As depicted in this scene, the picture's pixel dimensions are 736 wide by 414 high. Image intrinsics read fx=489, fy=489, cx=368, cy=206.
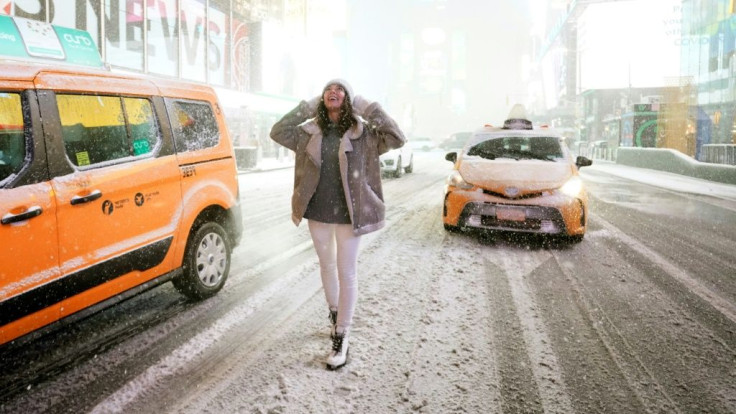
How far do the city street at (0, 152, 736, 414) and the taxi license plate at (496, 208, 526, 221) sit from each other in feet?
1.50

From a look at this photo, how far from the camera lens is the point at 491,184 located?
668cm

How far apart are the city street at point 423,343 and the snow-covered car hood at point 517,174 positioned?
2.98ft

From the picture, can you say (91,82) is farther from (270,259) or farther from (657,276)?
(657,276)

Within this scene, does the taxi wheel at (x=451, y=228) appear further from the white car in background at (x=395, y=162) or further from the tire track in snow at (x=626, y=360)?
the white car in background at (x=395, y=162)

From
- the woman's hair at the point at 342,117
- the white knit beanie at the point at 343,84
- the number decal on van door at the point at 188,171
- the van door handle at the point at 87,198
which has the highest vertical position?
the white knit beanie at the point at 343,84

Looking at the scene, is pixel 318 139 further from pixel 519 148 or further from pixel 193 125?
pixel 519 148

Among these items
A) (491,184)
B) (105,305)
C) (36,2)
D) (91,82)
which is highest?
(36,2)

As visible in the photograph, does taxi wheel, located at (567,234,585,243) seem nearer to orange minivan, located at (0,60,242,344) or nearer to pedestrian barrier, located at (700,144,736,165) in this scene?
orange minivan, located at (0,60,242,344)

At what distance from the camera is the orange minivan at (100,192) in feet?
9.21

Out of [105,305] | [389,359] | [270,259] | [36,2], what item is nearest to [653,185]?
[270,259]

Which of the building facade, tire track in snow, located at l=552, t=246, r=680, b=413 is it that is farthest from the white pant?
the building facade

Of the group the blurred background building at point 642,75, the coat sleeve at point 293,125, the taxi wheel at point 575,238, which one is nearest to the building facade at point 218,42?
the coat sleeve at point 293,125

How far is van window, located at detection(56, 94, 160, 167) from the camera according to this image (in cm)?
317

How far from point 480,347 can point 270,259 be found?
128 inches
